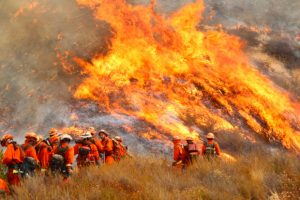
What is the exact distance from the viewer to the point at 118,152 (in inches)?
496

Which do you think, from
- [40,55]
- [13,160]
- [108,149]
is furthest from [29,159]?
[40,55]

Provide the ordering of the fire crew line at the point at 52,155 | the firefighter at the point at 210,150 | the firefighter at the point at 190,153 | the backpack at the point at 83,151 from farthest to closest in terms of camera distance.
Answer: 1. the firefighter at the point at 210,150
2. the firefighter at the point at 190,153
3. the backpack at the point at 83,151
4. the fire crew line at the point at 52,155

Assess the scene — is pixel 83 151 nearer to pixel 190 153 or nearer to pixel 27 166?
pixel 27 166

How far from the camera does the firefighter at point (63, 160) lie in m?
9.34

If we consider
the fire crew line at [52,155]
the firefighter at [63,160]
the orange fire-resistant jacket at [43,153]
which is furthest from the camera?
the orange fire-resistant jacket at [43,153]

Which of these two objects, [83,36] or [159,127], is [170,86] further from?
[83,36]

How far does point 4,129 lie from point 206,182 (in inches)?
441

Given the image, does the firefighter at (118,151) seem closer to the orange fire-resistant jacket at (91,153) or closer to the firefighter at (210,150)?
the orange fire-resistant jacket at (91,153)

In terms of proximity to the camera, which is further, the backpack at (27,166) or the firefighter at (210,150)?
the firefighter at (210,150)

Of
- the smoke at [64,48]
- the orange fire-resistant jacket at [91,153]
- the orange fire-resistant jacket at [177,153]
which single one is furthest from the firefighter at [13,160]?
the smoke at [64,48]

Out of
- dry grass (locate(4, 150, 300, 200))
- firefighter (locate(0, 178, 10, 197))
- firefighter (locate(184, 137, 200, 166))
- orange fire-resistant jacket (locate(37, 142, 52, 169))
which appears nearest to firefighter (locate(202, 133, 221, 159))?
firefighter (locate(184, 137, 200, 166))

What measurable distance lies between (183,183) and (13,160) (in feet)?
12.6

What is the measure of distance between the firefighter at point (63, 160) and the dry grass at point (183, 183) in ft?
0.91

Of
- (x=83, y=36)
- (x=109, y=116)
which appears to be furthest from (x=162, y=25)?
(x=109, y=116)
